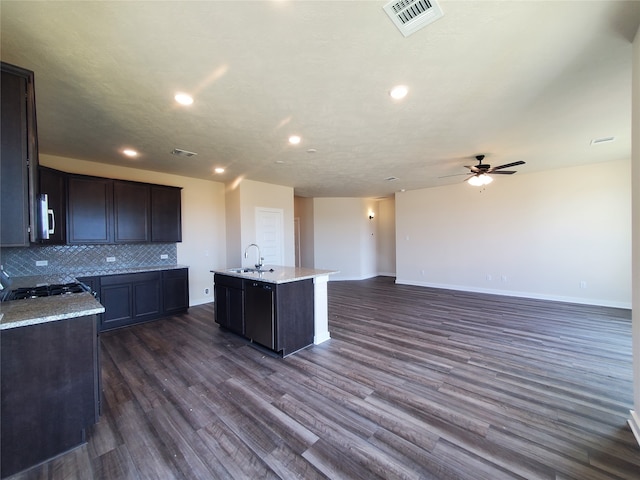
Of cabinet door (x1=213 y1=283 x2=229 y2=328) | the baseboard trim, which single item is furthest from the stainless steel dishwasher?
the baseboard trim

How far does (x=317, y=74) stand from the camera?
219cm

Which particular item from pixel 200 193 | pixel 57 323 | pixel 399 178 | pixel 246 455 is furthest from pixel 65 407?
pixel 399 178

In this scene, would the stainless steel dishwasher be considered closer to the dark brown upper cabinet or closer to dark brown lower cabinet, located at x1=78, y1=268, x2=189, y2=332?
dark brown lower cabinet, located at x1=78, y1=268, x2=189, y2=332

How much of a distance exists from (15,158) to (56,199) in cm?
282

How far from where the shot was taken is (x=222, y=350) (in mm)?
3396

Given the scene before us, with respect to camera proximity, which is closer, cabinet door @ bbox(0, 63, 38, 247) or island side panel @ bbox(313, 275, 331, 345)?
cabinet door @ bbox(0, 63, 38, 247)

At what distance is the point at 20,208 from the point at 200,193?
13.7 feet

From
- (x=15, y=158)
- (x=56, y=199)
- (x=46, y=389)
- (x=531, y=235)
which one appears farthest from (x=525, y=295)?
(x=56, y=199)

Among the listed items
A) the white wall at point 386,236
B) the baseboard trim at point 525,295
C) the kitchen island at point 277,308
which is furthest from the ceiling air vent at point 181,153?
the white wall at point 386,236

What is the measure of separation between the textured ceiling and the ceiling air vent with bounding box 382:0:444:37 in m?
0.05

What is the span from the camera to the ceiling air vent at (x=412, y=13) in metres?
1.55

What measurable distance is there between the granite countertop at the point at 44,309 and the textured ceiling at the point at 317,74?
1.84m

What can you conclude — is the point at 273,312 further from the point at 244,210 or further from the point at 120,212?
the point at 120,212

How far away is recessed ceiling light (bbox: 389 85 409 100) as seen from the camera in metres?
2.38
